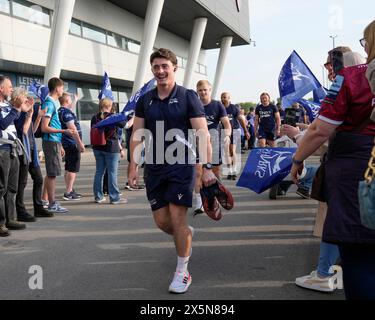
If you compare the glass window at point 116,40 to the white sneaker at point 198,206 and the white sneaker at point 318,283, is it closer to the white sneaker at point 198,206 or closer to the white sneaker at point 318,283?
the white sneaker at point 198,206

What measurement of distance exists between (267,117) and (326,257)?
762 cm

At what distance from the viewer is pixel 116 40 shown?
2538 centimetres

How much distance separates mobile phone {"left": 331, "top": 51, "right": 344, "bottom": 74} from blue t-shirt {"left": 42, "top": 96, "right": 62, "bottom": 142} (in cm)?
441

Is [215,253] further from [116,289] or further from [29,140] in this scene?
[29,140]

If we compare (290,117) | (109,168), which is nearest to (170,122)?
(290,117)

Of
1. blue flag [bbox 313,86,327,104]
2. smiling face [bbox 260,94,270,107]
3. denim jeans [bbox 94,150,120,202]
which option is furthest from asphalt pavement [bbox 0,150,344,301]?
smiling face [bbox 260,94,270,107]

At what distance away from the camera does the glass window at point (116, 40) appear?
969 inches

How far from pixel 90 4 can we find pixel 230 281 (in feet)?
71.2

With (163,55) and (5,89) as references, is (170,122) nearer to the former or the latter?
(163,55)

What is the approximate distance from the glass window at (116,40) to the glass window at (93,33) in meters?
0.57

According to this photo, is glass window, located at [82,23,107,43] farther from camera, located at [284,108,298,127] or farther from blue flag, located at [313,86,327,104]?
camera, located at [284,108,298,127]

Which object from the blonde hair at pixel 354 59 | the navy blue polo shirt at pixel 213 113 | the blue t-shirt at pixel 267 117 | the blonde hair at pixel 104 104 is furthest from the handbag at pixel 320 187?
the blue t-shirt at pixel 267 117

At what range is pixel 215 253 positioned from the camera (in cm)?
440
